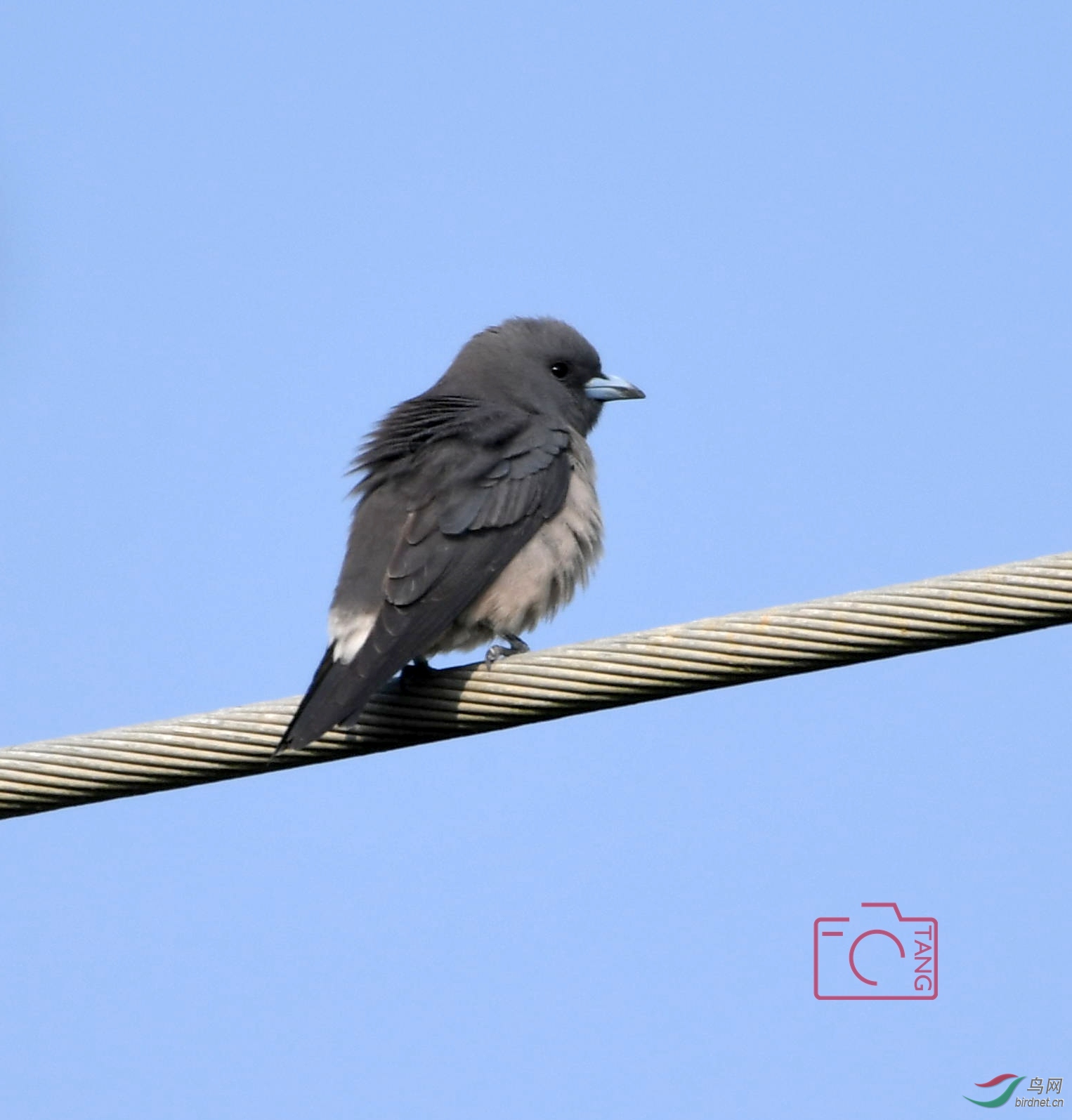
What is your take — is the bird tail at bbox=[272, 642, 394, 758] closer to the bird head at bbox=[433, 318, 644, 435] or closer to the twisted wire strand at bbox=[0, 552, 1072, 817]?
the twisted wire strand at bbox=[0, 552, 1072, 817]

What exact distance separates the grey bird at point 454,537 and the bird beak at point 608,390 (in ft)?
2.73

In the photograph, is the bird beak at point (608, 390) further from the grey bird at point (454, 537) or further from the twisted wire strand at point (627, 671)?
the twisted wire strand at point (627, 671)

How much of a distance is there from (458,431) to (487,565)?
740mm

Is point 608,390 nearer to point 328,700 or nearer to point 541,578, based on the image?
point 541,578

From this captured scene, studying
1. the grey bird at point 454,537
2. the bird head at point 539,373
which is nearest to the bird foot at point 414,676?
the grey bird at point 454,537

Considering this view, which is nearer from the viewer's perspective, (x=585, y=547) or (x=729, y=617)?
(x=729, y=617)

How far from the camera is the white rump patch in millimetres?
5430

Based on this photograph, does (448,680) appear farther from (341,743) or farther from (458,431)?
(458,431)

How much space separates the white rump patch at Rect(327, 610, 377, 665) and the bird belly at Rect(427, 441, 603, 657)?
0.37m

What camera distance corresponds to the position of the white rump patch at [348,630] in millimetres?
5430

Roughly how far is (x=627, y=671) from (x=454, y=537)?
1680 mm

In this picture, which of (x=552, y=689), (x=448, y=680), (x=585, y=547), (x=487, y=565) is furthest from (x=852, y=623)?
(x=585, y=547)

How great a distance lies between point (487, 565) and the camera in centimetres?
605

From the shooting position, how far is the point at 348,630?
562cm
